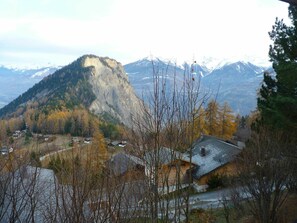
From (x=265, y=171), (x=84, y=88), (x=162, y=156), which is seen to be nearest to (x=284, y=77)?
(x=265, y=171)

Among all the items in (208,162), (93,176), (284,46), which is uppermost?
(284,46)

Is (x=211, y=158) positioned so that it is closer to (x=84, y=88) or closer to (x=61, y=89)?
(x=84, y=88)

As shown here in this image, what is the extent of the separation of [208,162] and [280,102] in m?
23.9

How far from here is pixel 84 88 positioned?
122 metres

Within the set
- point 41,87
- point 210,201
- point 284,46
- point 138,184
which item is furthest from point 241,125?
point 41,87

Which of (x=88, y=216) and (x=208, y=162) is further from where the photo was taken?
(x=208, y=162)

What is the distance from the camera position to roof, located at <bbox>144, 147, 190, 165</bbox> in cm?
597

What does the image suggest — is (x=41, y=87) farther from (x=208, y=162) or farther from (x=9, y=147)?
(x=9, y=147)

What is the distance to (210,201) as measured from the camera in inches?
928

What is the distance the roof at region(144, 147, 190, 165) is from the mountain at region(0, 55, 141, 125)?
92295 millimetres

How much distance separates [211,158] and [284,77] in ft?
83.9

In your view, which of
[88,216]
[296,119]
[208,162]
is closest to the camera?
[88,216]

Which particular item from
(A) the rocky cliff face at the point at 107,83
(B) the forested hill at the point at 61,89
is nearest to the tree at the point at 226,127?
(B) the forested hill at the point at 61,89

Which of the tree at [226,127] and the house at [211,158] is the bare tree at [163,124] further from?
the tree at [226,127]
